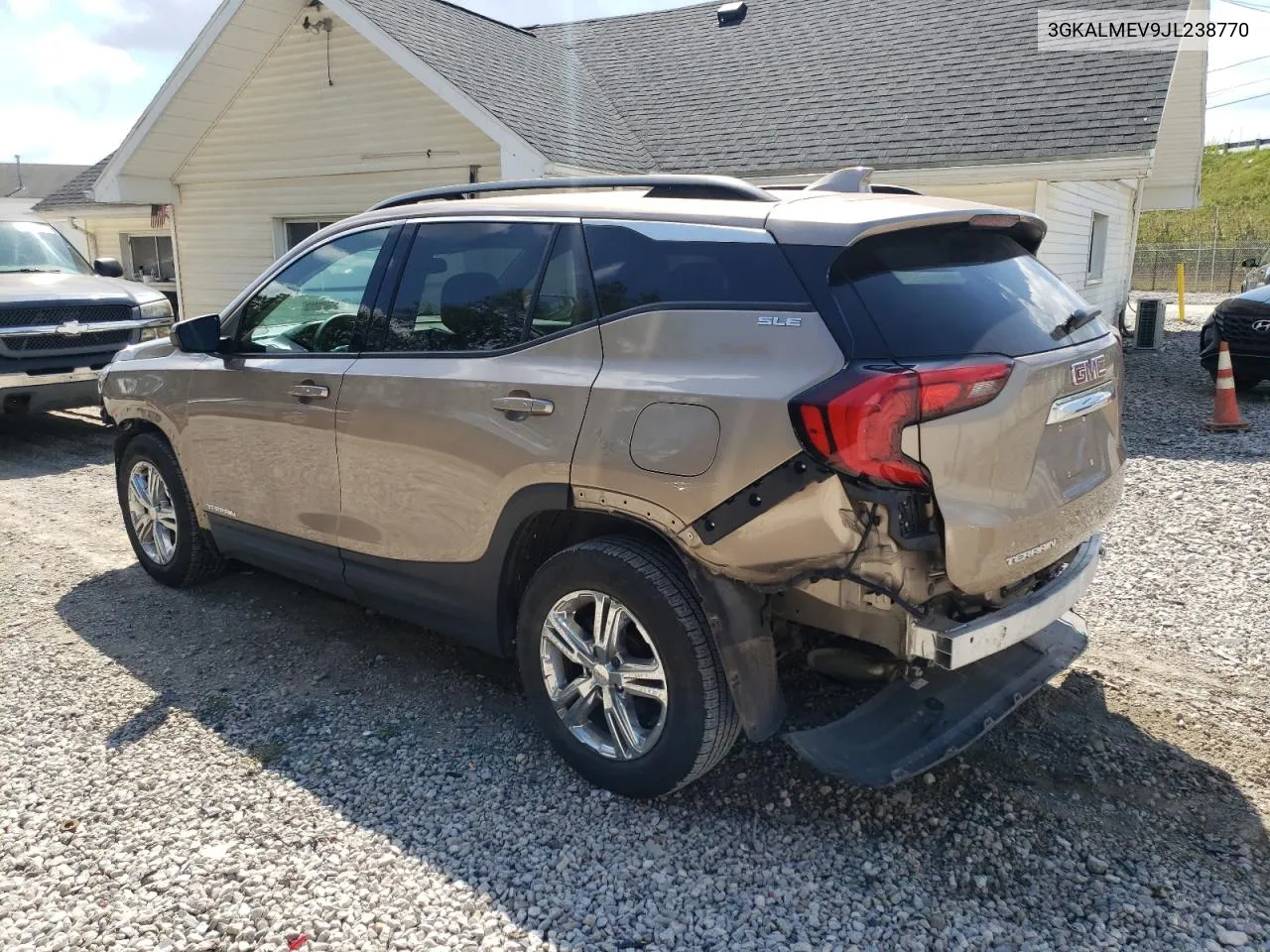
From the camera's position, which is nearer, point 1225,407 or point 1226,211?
point 1225,407

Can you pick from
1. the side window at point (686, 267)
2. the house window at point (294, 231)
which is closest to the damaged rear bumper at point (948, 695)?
the side window at point (686, 267)

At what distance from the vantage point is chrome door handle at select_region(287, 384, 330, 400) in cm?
393

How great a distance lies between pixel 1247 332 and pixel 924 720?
9711 millimetres

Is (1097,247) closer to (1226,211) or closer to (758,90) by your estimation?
(758,90)

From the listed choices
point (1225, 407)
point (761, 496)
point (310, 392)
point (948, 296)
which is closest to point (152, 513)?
point (310, 392)

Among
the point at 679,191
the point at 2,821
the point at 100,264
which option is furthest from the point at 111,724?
the point at 100,264

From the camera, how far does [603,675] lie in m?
3.17

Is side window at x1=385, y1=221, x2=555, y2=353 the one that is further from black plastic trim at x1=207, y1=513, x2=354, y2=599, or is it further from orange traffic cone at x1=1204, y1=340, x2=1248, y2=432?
orange traffic cone at x1=1204, y1=340, x2=1248, y2=432

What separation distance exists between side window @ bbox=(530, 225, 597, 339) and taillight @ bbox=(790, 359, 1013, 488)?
0.95 m

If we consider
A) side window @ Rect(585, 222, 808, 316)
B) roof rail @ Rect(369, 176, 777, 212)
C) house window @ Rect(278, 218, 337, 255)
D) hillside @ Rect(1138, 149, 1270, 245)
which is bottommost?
side window @ Rect(585, 222, 808, 316)

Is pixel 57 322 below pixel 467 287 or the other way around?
below

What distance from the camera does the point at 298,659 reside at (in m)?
4.33

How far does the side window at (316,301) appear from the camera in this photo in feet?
13.1

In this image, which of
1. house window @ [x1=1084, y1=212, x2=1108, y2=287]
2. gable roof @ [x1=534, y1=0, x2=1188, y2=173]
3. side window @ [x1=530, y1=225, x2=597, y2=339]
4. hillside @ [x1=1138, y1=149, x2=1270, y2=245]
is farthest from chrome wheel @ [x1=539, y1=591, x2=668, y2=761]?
hillside @ [x1=1138, y1=149, x2=1270, y2=245]
